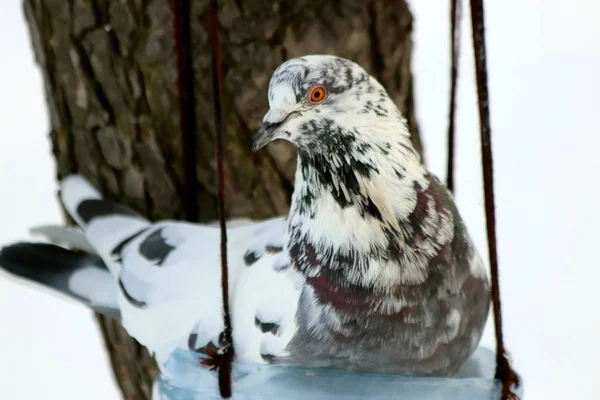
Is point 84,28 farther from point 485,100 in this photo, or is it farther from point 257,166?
point 485,100

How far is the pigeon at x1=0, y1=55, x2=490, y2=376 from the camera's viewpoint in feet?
2.15

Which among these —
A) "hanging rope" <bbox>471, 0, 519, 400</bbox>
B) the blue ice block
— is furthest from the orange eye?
the blue ice block

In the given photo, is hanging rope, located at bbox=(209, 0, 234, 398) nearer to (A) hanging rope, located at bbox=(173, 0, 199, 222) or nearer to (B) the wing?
(B) the wing

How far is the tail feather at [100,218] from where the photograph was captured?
3.14ft

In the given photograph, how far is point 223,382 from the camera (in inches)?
27.9

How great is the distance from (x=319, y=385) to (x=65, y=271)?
441 millimetres

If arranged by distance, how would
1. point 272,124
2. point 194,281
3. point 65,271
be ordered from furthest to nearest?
point 65,271 < point 194,281 < point 272,124

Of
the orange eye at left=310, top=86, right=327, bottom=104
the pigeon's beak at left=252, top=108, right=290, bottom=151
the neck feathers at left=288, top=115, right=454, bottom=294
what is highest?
the orange eye at left=310, top=86, right=327, bottom=104

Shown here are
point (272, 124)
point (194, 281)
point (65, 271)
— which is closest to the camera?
point (272, 124)

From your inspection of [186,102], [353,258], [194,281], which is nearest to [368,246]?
[353,258]

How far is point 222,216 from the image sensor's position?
0.69 meters

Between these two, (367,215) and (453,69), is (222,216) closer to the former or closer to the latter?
(367,215)

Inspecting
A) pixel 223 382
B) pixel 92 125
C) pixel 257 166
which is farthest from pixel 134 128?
pixel 223 382

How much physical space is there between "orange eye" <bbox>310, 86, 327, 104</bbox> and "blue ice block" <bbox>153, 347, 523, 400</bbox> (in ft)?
0.77
